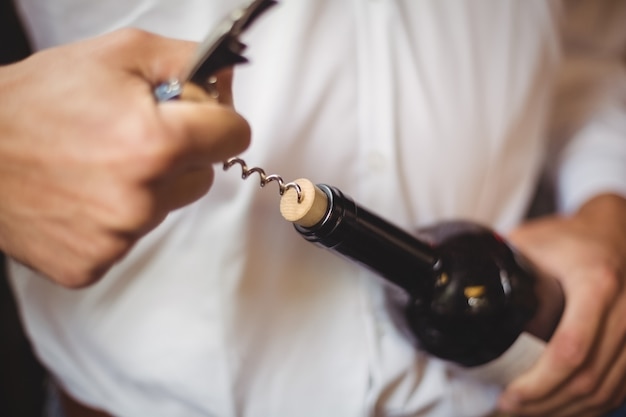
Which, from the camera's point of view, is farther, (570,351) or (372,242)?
(570,351)

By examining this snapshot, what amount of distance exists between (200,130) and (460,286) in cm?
25

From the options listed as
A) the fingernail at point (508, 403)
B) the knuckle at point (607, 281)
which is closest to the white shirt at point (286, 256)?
the fingernail at point (508, 403)

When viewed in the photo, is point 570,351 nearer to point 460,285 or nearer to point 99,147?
point 460,285

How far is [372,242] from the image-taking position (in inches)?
14.7

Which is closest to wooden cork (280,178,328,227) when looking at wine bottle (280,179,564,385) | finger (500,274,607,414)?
wine bottle (280,179,564,385)

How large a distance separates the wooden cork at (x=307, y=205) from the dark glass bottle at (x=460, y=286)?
43 mm

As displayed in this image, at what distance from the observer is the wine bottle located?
0.37m

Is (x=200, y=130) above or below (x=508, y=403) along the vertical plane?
above

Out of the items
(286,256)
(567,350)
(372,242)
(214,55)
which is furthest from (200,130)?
(567,350)

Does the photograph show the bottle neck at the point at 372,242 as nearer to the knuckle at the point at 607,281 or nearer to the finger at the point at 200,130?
the finger at the point at 200,130

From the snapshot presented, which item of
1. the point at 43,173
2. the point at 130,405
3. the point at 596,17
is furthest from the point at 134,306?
the point at 596,17

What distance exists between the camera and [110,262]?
0.33 m

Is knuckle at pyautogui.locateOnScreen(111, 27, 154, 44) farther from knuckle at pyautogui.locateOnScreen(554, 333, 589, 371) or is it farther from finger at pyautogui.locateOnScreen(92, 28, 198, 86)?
knuckle at pyautogui.locateOnScreen(554, 333, 589, 371)

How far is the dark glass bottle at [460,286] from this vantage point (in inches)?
15.7
